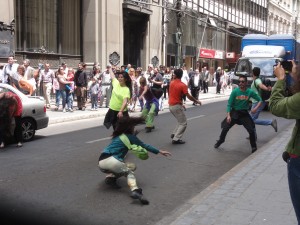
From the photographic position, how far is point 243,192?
5945mm

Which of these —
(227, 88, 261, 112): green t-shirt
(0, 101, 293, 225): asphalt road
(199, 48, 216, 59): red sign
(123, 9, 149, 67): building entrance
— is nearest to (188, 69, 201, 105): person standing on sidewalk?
(123, 9, 149, 67): building entrance

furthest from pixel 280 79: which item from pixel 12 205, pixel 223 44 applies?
pixel 223 44

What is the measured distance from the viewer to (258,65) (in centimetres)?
2019

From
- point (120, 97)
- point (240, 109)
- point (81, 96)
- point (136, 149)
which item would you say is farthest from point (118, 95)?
point (81, 96)

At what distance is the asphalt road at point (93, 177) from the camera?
5.46m

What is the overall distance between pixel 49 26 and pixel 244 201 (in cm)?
1900

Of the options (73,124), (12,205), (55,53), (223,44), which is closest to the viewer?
(12,205)

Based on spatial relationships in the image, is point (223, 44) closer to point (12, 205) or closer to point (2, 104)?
point (2, 104)

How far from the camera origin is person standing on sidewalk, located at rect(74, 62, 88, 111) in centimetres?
1798

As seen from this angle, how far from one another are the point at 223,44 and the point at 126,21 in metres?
21.4

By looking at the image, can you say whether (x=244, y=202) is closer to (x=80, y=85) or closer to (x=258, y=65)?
(x=80, y=85)

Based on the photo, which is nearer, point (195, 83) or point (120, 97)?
point (120, 97)

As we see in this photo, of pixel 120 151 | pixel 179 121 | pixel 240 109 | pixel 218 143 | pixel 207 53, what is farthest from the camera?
pixel 207 53

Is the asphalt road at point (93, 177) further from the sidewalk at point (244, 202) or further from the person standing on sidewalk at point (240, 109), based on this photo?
the person standing on sidewalk at point (240, 109)
